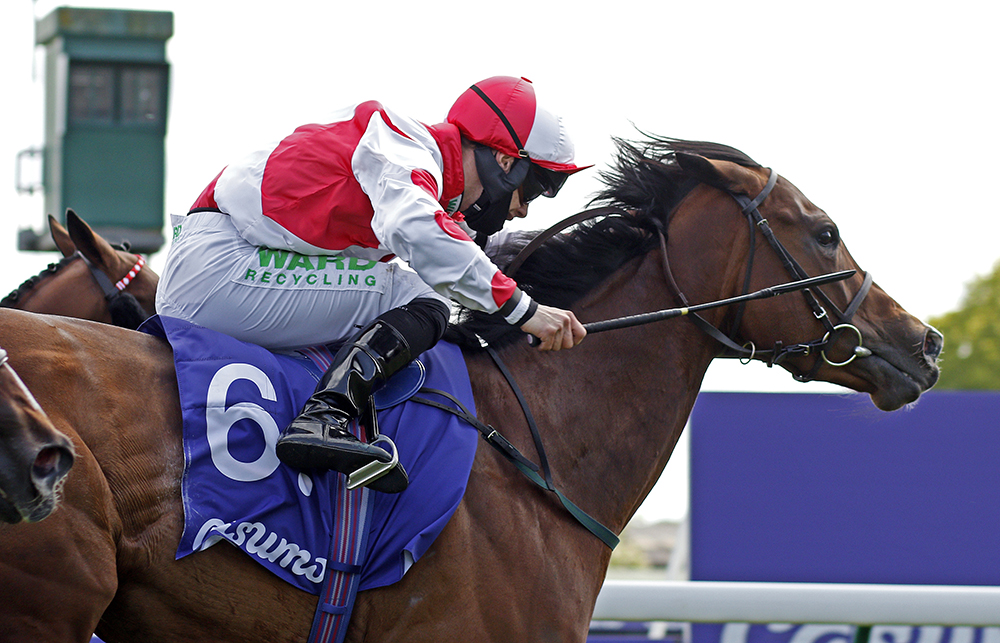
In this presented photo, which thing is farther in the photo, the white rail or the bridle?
the white rail

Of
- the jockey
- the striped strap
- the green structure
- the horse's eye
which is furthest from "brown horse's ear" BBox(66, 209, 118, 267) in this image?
the green structure

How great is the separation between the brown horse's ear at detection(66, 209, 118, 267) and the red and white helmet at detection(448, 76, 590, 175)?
7.00 feet

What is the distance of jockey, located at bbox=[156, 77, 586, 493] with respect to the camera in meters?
2.63

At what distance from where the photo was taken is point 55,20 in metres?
8.32

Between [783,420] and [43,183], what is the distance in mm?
6387

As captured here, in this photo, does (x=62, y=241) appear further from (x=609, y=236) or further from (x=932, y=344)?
(x=932, y=344)

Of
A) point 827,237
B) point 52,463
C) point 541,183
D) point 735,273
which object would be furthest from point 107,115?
point 52,463

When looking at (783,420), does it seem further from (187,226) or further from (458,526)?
(187,226)

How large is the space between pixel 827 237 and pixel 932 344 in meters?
0.54

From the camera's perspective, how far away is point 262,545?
2.45 metres

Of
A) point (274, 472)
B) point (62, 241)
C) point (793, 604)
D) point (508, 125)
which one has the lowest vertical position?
point (793, 604)

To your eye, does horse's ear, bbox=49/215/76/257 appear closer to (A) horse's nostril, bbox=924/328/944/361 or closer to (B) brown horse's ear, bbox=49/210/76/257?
(B) brown horse's ear, bbox=49/210/76/257

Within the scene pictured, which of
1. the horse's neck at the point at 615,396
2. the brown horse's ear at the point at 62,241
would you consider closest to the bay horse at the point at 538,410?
the horse's neck at the point at 615,396

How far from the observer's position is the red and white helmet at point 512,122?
308cm
